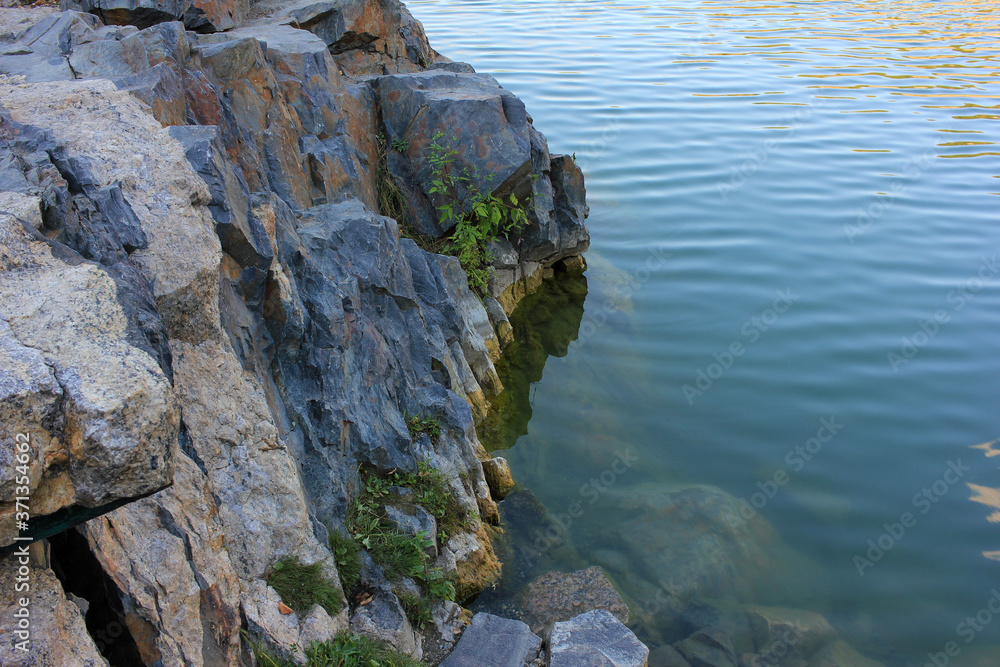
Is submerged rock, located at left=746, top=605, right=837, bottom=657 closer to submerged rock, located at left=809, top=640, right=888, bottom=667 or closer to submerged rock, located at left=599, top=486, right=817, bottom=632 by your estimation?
submerged rock, located at left=809, top=640, right=888, bottom=667

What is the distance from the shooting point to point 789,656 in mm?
5391

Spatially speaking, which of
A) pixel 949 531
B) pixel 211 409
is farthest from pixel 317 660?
pixel 949 531

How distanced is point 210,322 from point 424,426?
238cm

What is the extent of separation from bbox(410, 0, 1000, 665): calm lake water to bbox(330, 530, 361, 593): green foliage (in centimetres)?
227

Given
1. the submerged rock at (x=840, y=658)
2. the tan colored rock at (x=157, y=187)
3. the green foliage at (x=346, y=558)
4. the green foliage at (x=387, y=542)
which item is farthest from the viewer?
the submerged rock at (x=840, y=658)

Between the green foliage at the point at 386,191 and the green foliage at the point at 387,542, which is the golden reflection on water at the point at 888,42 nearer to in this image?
the green foliage at the point at 386,191

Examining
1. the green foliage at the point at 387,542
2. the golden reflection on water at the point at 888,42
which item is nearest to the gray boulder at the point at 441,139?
the green foliage at the point at 387,542

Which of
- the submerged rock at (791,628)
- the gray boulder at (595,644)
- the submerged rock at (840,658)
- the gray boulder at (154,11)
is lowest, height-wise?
the submerged rock at (840,658)

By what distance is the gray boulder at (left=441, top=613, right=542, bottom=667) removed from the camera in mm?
4645

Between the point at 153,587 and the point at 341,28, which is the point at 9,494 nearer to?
the point at 153,587

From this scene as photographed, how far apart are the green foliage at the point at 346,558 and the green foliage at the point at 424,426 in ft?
4.20

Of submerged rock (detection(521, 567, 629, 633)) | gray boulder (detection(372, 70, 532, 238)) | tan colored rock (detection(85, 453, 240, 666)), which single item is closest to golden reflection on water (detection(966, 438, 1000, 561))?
submerged rock (detection(521, 567, 629, 633))

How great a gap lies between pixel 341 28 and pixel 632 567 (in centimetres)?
750

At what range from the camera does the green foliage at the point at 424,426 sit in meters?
5.88
